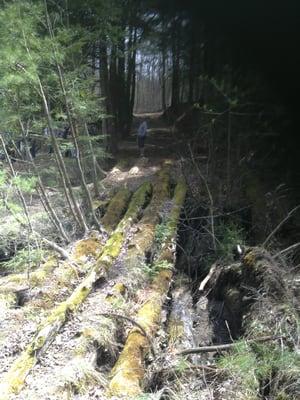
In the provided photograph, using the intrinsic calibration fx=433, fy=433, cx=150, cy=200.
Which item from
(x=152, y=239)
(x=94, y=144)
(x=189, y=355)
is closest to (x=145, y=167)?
(x=94, y=144)

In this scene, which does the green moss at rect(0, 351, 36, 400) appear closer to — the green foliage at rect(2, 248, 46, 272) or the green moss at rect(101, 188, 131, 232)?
the green foliage at rect(2, 248, 46, 272)

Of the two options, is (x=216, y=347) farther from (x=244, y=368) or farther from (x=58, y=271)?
(x=58, y=271)

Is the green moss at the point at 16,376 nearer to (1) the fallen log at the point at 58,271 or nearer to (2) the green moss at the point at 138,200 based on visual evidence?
(1) the fallen log at the point at 58,271

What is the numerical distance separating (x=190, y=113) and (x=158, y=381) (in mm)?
14992

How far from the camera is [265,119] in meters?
11.3

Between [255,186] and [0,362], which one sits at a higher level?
[255,186]

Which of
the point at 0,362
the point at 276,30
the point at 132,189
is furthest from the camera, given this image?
the point at 132,189

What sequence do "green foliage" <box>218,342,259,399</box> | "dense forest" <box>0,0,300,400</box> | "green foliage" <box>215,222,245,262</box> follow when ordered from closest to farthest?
"green foliage" <box>218,342,259,399</box>
"dense forest" <box>0,0,300,400</box>
"green foliage" <box>215,222,245,262</box>

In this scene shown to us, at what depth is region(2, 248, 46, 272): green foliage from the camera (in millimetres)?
8391

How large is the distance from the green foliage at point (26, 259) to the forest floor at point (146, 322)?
224 mm

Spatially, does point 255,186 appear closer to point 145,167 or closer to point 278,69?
point 278,69

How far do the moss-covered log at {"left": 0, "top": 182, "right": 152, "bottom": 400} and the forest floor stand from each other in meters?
0.02

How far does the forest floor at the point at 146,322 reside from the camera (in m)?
5.05

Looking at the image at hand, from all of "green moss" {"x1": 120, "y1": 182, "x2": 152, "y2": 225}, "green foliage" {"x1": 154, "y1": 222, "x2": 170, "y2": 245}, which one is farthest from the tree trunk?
"green foliage" {"x1": 154, "y1": 222, "x2": 170, "y2": 245}
